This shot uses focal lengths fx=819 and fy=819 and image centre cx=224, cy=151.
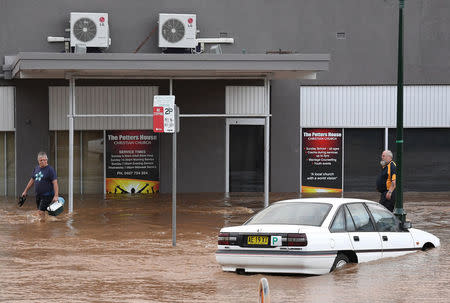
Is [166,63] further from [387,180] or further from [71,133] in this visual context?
[387,180]

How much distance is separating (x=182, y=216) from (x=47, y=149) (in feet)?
27.2

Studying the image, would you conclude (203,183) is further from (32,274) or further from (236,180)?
(32,274)

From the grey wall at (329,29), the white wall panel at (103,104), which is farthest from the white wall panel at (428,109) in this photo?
the white wall panel at (103,104)

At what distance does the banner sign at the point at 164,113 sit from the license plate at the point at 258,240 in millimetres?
4370

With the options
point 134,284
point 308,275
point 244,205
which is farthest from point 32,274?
point 244,205

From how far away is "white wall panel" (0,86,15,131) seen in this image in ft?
89.2

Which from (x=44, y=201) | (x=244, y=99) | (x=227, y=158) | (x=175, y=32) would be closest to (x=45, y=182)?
(x=44, y=201)

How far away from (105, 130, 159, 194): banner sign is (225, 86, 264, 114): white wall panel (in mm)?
2795

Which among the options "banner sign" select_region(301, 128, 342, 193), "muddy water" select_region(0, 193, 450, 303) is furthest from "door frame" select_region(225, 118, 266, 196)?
"muddy water" select_region(0, 193, 450, 303)

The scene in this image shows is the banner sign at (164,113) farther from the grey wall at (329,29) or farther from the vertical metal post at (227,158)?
the vertical metal post at (227,158)

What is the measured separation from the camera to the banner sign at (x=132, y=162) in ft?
90.8

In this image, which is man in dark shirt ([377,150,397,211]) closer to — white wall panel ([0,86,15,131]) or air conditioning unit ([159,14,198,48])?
air conditioning unit ([159,14,198,48])

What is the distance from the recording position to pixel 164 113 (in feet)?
50.0

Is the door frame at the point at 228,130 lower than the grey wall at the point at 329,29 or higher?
lower
